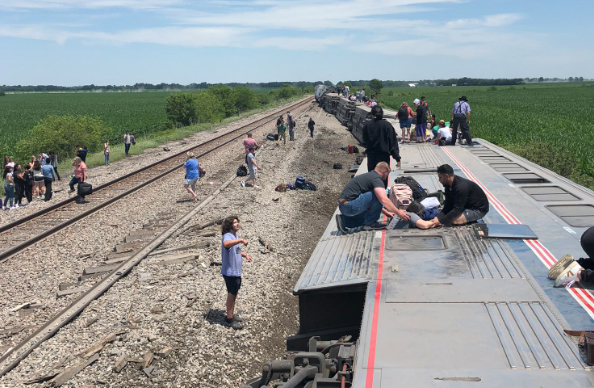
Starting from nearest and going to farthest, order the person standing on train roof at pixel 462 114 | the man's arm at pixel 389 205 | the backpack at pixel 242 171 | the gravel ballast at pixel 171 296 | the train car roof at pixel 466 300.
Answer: the train car roof at pixel 466 300 < the gravel ballast at pixel 171 296 < the man's arm at pixel 389 205 < the person standing on train roof at pixel 462 114 < the backpack at pixel 242 171

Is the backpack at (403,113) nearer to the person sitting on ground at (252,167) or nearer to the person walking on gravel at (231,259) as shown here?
the person sitting on ground at (252,167)

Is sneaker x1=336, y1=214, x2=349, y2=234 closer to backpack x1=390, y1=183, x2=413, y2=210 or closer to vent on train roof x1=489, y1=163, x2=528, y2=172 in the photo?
backpack x1=390, y1=183, x2=413, y2=210

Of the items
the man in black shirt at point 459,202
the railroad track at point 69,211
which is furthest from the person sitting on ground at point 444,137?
the man in black shirt at point 459,202

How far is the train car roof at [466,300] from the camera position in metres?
4.19

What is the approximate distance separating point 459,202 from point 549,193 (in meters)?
3.81

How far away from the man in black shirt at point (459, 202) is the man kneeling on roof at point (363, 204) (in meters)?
0.82

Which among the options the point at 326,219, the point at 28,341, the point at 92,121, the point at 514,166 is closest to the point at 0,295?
the point at 28,341

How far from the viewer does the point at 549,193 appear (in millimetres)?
10539

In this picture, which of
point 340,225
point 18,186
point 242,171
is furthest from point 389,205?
point 18,186

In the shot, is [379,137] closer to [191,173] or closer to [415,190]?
[415,190]

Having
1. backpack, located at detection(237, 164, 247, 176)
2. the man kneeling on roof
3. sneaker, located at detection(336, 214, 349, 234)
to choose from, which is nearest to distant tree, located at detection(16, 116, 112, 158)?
backpack, located at detection(237, 164, 247, 176)

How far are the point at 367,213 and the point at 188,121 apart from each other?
41.9m

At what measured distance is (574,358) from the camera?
431 centimetres

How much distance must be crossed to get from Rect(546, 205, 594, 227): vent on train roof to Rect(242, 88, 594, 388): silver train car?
1cm
